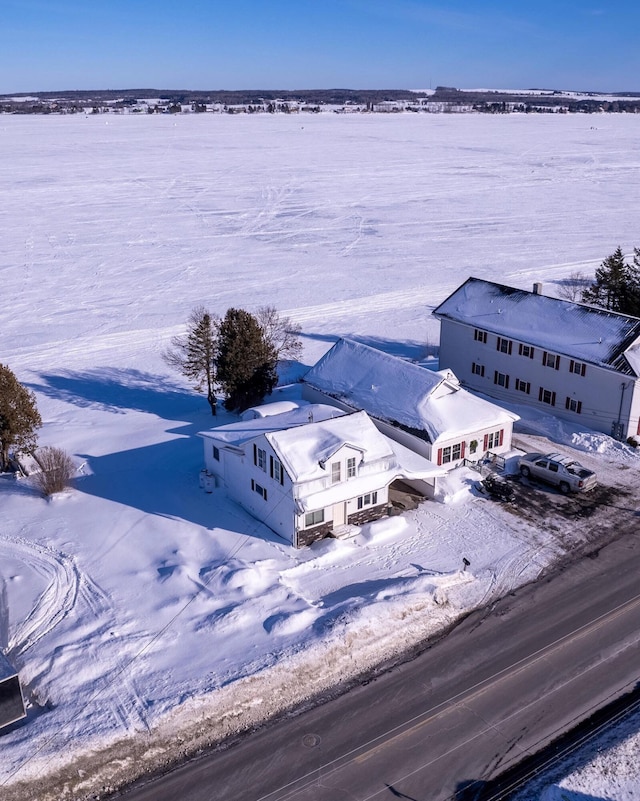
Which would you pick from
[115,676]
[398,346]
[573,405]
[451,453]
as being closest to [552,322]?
[573,405]

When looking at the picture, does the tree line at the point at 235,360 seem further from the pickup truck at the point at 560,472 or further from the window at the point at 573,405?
the window at the point at 573,405

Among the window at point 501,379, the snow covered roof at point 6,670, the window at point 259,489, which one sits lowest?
the snow covered roof at point 6,670

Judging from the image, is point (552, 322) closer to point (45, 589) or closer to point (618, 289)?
point (618, 289)

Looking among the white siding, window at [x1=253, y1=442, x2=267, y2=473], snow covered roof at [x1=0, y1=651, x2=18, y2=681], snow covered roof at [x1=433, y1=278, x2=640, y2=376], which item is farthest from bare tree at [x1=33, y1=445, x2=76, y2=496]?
the white siding

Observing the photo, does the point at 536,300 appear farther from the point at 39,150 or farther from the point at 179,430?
the point at 39,150

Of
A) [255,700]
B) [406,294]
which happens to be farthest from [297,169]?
[255,700]

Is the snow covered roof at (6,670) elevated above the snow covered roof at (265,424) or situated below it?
below

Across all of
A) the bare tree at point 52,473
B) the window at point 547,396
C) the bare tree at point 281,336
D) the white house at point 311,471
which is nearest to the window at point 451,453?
the white house at point 311,471
